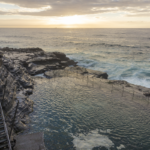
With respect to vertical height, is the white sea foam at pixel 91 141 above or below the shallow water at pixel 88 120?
below

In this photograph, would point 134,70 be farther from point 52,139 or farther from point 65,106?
point 52,139

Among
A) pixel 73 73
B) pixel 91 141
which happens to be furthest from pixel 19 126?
pixel 73 73

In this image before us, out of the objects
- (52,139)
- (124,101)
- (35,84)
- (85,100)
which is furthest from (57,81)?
(52,139)

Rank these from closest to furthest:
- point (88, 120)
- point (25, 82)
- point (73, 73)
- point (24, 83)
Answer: point (88, 120) < point (24, 83) < point (25, 82) < point (73, 73)

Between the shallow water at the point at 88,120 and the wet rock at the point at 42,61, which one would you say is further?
the wet rock at the point at 42,61

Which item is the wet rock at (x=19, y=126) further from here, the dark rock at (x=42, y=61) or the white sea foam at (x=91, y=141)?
the dark rock at (x=42, y=61)

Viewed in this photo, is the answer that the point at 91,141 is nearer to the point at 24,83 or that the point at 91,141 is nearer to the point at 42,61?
the point at 24,83

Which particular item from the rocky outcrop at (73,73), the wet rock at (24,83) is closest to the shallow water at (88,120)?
the wet rock at (24,83)

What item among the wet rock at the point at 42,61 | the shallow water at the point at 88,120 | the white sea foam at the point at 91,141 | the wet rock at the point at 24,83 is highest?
the wet rock at the point at 42,61
